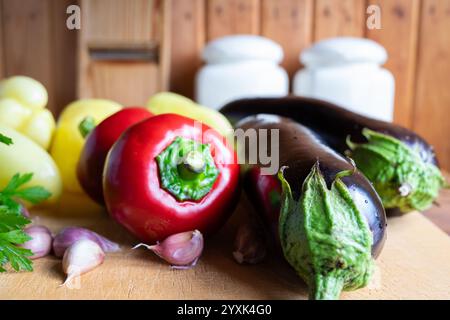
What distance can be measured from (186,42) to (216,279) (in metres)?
1.41

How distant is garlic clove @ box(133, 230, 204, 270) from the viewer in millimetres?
493

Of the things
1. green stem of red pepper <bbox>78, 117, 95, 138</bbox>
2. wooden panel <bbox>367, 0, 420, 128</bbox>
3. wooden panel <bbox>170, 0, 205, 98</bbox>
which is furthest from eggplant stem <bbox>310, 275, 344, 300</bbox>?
wooden panel <bbox>367, 0, 420, 128</bbox>

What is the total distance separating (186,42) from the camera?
5.73ft

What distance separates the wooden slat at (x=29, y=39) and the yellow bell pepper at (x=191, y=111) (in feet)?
2.93

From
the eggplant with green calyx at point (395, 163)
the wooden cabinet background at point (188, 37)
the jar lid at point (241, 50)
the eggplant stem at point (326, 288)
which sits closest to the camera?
the eggplant stem at point (326, 288)

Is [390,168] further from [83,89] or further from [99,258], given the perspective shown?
[83,89]

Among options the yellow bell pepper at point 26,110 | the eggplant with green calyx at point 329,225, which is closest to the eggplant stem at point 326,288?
the eggplant with green calyx at point 329,225

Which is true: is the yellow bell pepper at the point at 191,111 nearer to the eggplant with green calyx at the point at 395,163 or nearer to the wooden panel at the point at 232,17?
the eggplant with green calyx at the point at 395,163

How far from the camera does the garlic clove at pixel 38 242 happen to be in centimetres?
51

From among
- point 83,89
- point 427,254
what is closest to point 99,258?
point 427,254

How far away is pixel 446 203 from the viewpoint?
0.81m

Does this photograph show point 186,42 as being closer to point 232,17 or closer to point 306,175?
point 232,17

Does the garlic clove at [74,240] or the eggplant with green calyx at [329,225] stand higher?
the eggplant with green calyx at [329,225]
